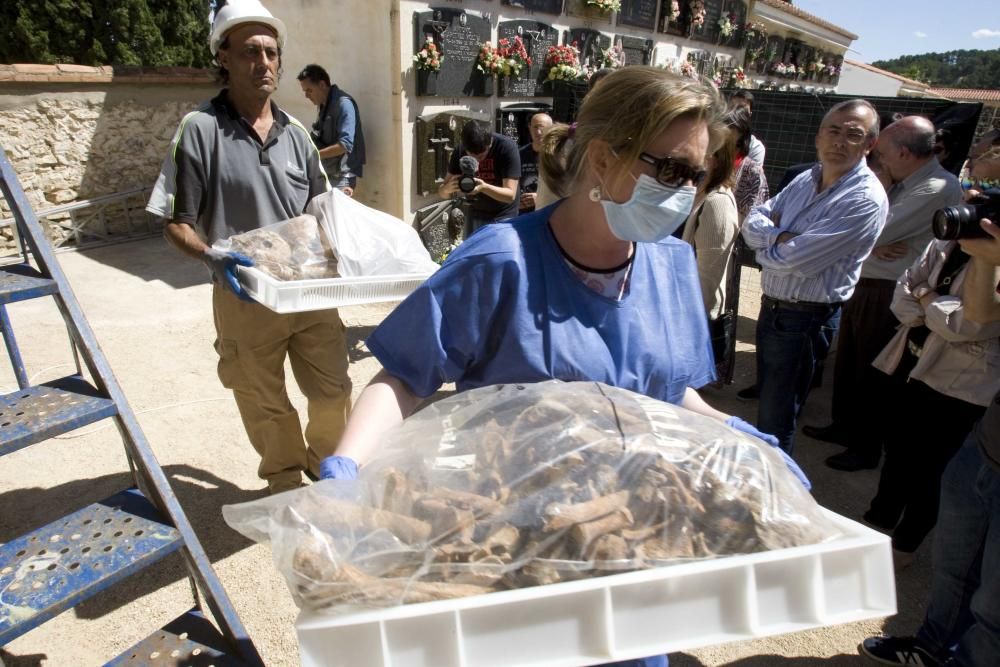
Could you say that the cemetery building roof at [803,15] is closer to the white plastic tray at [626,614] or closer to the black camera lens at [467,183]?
the black camera lens at [467,183]

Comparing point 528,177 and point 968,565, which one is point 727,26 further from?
point 968,565

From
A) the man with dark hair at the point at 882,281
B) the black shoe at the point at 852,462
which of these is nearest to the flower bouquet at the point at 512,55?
the man with dark hair at the point at 882,281

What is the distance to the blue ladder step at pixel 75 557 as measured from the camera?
4.34 feet

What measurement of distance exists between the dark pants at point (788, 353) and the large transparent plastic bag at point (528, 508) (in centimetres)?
188

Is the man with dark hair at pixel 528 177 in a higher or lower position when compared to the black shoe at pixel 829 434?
higher

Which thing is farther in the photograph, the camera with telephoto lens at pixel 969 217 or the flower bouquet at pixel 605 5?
the flower bouquet at pixel 605 5

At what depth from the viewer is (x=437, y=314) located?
1.26 metres

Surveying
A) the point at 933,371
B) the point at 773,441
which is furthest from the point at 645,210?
the point at 933,371

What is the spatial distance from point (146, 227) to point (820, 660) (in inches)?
300

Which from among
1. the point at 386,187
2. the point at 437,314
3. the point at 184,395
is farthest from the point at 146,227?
the point at 437,314

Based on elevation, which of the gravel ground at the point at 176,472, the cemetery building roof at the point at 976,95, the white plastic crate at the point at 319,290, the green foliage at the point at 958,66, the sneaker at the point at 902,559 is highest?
the green foliage at the point at 958,66

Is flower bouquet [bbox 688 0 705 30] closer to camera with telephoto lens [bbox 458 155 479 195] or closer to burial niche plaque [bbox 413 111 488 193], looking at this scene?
burial niche plaque [bbox 413 111 488 193]

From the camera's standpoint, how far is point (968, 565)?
1870 mm

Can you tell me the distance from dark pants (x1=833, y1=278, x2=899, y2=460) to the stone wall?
6915 millimetres
